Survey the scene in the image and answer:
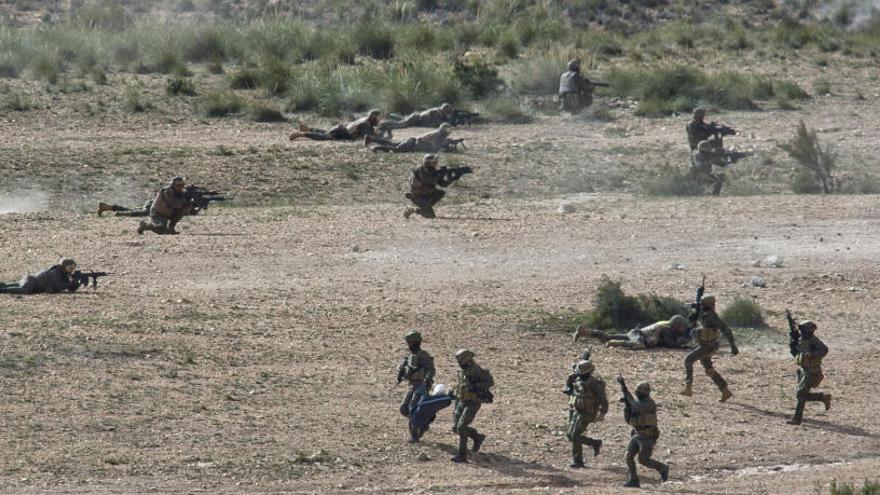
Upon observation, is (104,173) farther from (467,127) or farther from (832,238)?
(832,238)

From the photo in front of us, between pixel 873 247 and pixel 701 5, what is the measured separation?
1104 inches

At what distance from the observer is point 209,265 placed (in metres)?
21.5

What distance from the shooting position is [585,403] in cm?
1441

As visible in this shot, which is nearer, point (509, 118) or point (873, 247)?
point (873, 247)

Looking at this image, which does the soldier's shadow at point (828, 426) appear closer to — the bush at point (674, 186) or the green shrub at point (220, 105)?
the bush at point (674, 186)

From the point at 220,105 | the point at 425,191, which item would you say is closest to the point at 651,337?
the point at 425,191

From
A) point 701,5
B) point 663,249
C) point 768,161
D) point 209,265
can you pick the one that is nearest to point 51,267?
point 209,265

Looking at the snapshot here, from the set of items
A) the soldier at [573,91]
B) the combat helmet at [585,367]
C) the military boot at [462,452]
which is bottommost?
the military boot at [462,452]

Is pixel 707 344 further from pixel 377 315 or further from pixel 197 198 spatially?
pixel 197 198

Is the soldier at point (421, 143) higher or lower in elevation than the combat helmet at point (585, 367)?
higher

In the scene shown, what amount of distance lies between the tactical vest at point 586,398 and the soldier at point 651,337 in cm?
397

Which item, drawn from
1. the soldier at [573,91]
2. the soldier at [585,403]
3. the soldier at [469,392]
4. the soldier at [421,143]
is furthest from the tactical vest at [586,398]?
the soldier at [573,91]

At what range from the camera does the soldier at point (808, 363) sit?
15.9 metres

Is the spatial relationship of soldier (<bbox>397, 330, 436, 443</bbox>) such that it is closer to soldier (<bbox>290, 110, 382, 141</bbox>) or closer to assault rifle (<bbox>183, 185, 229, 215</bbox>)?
assault rifle (<bbox>183, 185, 229, 215</bbox>)
